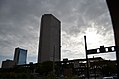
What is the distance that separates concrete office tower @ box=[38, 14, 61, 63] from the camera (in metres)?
104

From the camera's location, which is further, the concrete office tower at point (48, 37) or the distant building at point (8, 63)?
the distant building at point (8, 63)

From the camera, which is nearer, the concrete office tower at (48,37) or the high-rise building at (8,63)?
the concrete office tower at (48,37)

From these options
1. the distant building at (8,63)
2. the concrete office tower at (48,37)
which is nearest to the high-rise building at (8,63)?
the distant building at (8,63)

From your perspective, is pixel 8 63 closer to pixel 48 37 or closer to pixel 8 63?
pixel 8 63

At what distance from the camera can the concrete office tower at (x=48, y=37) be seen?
10375 cm

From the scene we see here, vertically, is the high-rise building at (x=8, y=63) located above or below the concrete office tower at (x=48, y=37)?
below

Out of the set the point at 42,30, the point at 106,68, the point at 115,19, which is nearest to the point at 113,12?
the point at 115,19

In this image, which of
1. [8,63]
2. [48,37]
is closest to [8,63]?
[8,63]

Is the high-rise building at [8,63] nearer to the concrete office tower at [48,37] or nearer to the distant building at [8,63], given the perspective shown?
the distant building at [8,63]

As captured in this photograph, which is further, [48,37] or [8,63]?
[8,63]

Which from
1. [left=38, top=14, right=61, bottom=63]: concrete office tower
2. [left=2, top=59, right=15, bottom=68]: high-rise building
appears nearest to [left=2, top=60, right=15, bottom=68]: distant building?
[left=2, top=59, right=15, bottom=68]: high-rise building

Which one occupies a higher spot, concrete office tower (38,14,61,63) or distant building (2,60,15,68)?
concrete office tower (38,14,61,63)

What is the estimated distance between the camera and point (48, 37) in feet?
364

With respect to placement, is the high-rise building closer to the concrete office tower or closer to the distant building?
the distant building
